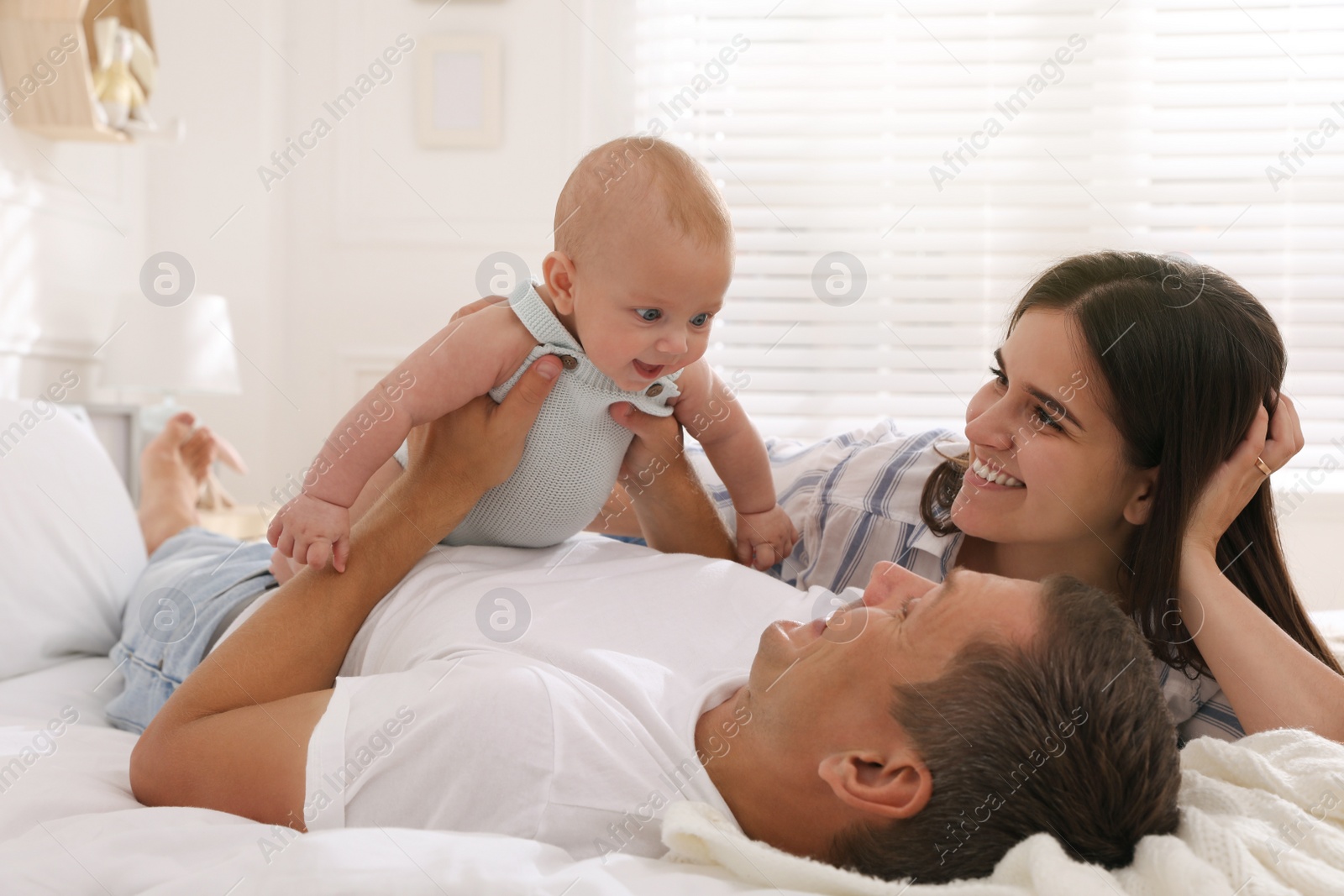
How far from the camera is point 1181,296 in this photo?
1.34 m

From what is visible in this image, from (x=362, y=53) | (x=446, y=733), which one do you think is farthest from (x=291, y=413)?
(x=446, y=733)

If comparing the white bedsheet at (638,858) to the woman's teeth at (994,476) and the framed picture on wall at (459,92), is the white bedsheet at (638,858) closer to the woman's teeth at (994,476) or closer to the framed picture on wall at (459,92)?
the woman's teeth at (994,476)

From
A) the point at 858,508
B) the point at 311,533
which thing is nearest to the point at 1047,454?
the point at 858,508

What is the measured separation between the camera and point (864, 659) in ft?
3.09

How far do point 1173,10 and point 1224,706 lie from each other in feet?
9.72

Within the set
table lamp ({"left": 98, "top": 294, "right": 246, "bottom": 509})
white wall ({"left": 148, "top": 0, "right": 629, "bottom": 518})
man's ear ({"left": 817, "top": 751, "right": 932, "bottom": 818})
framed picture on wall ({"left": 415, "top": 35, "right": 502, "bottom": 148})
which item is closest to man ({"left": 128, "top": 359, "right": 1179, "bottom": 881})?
man's ear ({"left": 817, "top": 751, "right": 932, "bottom": 818})

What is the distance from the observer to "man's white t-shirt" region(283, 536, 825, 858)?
88 centimetres

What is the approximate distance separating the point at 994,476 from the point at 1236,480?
30cm

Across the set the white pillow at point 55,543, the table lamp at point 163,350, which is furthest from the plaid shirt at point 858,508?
the table lamp at point 163,350

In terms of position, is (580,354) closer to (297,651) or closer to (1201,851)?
(297,651)

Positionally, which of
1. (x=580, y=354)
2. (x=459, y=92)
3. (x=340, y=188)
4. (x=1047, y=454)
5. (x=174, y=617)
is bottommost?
(x=174, y=617)

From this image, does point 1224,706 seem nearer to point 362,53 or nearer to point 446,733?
point 446,733

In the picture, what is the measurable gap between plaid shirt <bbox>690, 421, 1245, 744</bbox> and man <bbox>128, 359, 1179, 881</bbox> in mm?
464

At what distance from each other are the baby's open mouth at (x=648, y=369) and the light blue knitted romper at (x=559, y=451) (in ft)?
0.06
